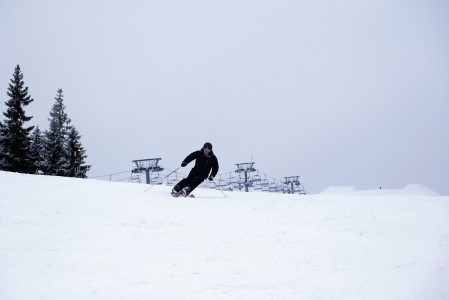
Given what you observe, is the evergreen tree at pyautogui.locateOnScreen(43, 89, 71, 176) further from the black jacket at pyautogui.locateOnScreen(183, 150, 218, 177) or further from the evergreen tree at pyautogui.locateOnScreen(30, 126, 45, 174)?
the black jacket at pyautogui.locateOnScreen(183, 150, 218, 177)

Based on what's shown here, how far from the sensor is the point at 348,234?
18.5 feet

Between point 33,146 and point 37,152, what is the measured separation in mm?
1453

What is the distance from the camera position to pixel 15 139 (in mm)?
34125

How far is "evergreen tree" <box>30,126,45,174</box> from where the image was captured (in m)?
36.6

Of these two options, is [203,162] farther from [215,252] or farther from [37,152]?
[37,152]

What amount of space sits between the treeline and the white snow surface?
29.9 meters

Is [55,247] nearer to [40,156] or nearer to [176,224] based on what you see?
[176,224]

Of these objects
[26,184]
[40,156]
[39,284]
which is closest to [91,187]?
[26,184]

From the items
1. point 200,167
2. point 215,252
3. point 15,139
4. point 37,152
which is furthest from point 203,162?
point 37,152

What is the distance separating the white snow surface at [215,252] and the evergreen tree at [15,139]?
29484 mm

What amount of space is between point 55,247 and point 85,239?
0.47 metres

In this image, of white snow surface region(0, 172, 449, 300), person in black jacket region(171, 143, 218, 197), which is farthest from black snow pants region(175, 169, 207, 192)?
white snow surface region(0, 172, 449, 300)

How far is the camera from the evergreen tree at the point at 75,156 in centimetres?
3991

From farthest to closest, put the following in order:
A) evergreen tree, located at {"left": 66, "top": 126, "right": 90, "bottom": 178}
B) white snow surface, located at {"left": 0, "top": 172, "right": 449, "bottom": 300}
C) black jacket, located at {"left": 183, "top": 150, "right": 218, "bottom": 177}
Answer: evergreen tree, located at {"left": 66, "top": 126, "right": 90, "bottom": 178} < black jacket, located at {"left": 183, "top": 150, "right": 218, "bottom": 177} < white snow surface, located at {"left": 0, "top": 172, "right": 449, "bottom": 300}
